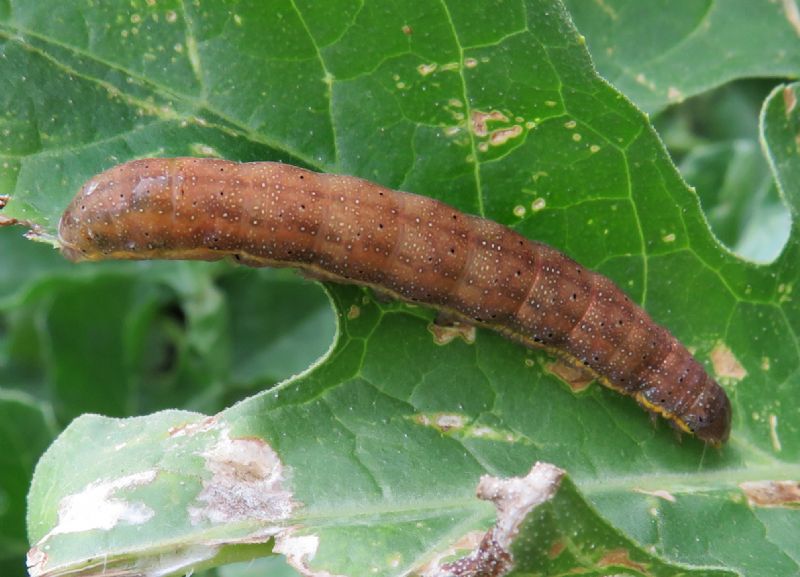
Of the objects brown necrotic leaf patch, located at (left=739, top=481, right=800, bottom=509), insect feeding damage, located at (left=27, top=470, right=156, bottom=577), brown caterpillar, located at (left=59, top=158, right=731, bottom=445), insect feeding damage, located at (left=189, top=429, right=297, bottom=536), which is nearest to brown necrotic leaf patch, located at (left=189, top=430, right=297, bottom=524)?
insect feeding damage, located at (left=189, top=429, right=297, bottom=536)

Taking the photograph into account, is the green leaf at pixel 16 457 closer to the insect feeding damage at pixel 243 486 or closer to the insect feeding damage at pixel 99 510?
the insect feeding damage at pixel 99 510

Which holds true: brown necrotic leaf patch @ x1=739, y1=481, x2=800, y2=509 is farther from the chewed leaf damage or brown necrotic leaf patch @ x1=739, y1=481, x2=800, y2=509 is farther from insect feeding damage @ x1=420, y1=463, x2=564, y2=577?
the chewed leaf damage

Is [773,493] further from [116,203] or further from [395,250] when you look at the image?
[116,203]

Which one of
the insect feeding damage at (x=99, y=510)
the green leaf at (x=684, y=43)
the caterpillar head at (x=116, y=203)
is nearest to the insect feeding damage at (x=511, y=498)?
the insect feeding damage at (x=99, y=510)

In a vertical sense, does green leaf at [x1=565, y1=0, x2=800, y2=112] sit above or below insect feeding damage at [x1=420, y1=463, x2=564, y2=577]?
above

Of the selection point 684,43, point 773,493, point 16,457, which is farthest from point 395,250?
point 16,457
